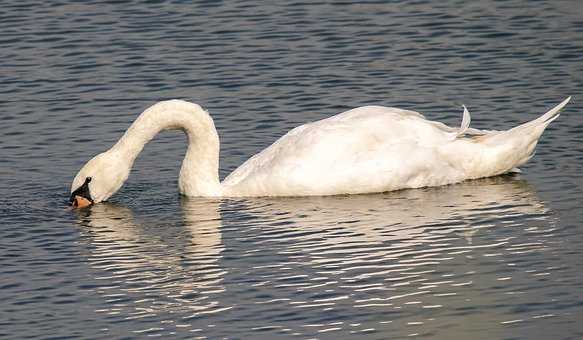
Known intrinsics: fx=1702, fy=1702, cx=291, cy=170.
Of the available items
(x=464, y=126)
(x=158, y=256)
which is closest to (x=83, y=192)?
(x=158, y=256)

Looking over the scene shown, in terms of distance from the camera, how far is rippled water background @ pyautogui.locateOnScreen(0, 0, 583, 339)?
530 inches

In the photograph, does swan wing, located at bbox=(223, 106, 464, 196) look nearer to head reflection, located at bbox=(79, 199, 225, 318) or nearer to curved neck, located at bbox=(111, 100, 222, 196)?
curved neck, located at bbox=(111, 100, 222, 196)

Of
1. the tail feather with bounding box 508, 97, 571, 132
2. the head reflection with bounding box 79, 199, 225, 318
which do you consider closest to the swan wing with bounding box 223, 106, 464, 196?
the head reflection with bounding box 79, 199, 225, 318

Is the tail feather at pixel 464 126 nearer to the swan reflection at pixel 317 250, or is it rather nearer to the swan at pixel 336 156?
the swan at pixel 336 156

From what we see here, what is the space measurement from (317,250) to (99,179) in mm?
3565

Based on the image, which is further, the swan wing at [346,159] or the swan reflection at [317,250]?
the swan wing at [346,159]

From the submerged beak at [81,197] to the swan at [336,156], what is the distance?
0.03 feet

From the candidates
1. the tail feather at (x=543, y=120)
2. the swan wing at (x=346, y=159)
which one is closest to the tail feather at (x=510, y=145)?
the tail feather at (x=543, y=120)

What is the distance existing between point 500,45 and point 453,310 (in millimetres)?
10068

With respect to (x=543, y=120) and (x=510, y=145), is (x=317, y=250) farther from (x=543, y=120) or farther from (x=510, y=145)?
(x=543, y=120)

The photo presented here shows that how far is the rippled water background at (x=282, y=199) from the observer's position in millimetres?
13453

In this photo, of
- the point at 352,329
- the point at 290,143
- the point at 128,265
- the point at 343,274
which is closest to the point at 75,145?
the point at 290,143

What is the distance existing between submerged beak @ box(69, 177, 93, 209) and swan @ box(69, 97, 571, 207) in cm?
1

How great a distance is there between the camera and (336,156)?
57.8 ft
